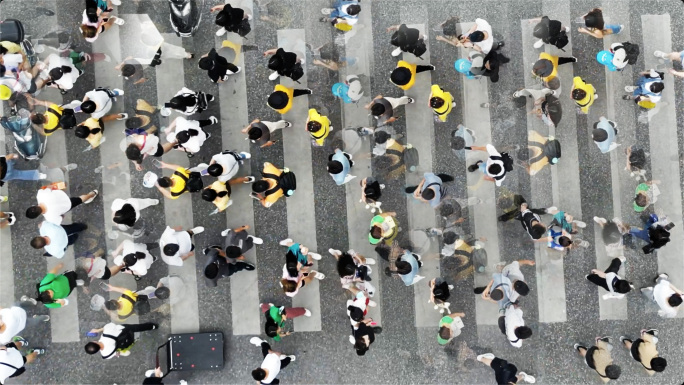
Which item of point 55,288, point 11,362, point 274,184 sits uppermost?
point 274,184

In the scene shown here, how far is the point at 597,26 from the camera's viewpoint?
7582 millimetres

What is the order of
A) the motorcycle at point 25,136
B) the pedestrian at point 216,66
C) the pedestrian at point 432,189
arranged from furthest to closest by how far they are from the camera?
the motorcycle at point 25,136, the pedestrian at point 432,189, the pedestrian at point 216,66

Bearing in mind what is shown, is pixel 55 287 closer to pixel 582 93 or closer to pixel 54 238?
pixel 54 238

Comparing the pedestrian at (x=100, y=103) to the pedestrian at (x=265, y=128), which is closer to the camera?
the pedestrian at (x=100, y=103)

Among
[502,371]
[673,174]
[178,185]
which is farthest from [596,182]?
[178,185]

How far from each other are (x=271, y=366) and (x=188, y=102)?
167 inches

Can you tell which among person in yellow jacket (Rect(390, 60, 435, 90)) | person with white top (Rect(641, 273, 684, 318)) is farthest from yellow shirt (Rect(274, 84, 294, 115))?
person with white top (Rect(641, 273, 684, 318))

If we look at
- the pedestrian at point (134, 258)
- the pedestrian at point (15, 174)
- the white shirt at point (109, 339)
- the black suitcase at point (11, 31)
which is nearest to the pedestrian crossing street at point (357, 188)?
the pedestrian at point (15, 174)

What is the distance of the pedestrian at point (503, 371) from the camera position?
7254mm

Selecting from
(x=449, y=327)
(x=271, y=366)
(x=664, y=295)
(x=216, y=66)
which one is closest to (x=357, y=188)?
(x=449, y=327)

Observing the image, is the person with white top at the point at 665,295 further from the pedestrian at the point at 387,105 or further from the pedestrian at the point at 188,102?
the pedestrian at the point at 188,102

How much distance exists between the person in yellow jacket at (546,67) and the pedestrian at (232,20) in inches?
186

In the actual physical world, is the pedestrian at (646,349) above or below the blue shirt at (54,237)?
below

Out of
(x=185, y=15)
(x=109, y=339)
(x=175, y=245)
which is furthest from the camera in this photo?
(x=185, y=15)
